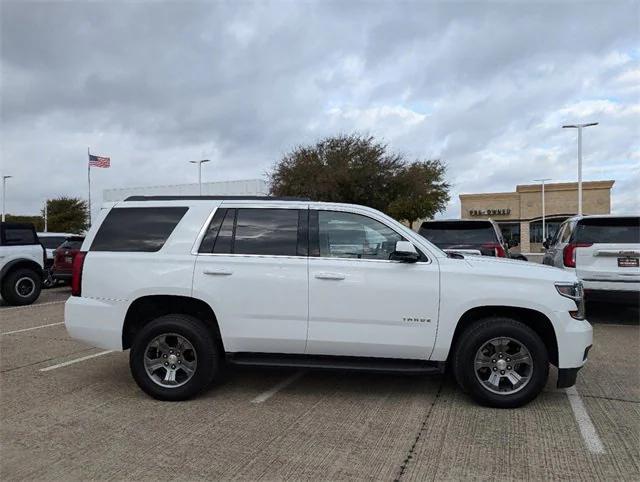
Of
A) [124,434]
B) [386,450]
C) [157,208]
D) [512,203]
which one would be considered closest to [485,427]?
[386,450]

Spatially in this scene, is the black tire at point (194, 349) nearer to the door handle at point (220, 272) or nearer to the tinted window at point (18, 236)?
the door handle at point (220, 272)

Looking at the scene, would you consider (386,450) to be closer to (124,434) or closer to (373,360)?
(373,360)

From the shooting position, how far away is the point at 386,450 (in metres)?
3.92

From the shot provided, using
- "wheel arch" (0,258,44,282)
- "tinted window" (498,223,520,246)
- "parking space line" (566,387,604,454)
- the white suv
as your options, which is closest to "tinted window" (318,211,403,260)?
the white suv

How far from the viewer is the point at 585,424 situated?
14.5ft

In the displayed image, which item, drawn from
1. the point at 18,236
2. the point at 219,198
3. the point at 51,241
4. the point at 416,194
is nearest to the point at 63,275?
the point at 18,236

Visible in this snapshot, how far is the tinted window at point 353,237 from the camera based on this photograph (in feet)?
16.1

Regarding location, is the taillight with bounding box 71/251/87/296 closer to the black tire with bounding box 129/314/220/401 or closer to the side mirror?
the black tire with bounding box 129/314/220/401

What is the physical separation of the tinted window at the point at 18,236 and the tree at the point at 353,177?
17.0 m

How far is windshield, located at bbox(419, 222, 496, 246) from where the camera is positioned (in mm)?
10023

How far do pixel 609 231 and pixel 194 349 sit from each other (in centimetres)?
705

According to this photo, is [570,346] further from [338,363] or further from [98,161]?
[98,161]

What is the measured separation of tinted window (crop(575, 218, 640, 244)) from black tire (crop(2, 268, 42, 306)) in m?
11.2

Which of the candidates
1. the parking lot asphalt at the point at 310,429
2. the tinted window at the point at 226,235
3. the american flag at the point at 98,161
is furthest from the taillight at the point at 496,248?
the american flag at the point at 98,161
